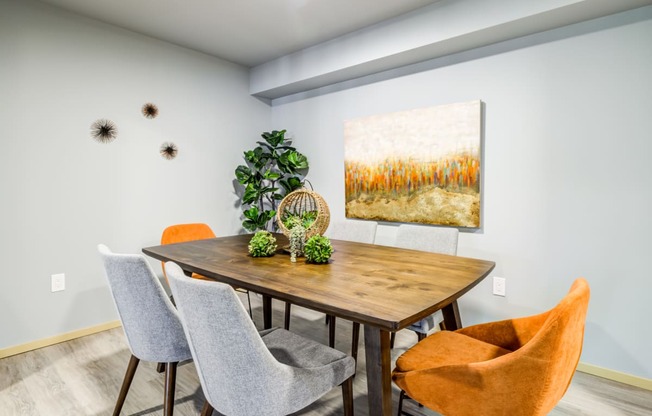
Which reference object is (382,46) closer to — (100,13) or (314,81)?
(314,81)

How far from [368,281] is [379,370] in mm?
346

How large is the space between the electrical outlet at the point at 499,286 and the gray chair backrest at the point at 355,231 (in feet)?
3.07

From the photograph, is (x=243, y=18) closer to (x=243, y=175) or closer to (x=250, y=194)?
(x=243, y=175)

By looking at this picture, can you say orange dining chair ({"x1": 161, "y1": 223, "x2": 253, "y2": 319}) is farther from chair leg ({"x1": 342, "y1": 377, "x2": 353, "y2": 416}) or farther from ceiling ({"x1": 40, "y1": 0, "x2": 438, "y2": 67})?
ceiling ({"x1": 40, "y1": 0, "x2": 438, "y2": 67})

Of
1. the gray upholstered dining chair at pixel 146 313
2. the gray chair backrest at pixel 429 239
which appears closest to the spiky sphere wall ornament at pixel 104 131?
the gray upholstered dining chair at pixel 146 313

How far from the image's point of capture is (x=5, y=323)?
238cm

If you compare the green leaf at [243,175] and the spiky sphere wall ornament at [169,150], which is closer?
the spiky sphere wall ornament at [169,150]

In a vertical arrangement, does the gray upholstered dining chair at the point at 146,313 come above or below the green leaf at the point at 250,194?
below

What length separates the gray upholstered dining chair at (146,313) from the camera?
1356 mm

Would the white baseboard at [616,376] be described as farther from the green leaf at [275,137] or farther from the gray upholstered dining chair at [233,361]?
the green leaf at [275,137]

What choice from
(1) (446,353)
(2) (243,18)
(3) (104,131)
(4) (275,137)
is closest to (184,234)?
(3) (104,131)

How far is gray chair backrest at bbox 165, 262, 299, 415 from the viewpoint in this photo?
967 millimetres

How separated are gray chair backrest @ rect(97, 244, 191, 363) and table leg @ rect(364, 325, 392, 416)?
800 millimetres

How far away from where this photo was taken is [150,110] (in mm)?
3090
